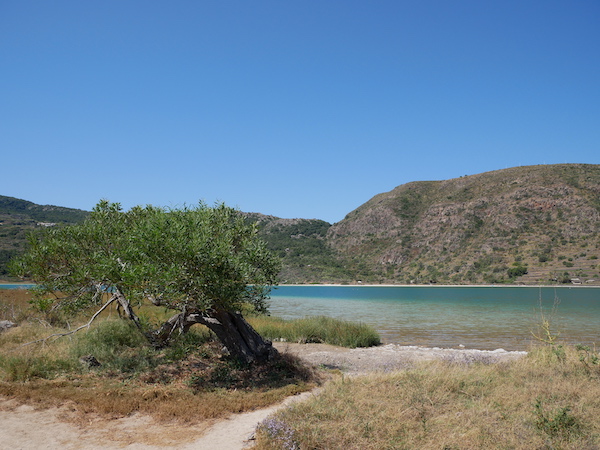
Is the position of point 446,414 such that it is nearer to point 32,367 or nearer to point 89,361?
point 89,361

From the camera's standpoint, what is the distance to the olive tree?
10.1 meters

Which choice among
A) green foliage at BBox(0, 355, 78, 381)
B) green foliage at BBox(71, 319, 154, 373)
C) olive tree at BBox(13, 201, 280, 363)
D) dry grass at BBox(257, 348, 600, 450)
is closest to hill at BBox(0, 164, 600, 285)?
green foliage at BBox(71, 319, 154, 373)

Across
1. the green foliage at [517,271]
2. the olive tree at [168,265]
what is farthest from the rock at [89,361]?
the green foliage at [517,271]

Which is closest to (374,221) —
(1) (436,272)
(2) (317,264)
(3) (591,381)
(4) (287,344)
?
(2) (317,264)

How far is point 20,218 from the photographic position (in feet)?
374

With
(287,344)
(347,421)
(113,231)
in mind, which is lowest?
(287,344)

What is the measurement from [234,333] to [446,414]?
22.5ft

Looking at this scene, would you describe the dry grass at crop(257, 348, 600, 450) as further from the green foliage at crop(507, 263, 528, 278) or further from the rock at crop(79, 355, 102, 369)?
the green foliage at crop(507, 263, 528, 278)

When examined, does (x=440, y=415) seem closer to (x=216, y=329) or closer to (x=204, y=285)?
(x=204, y=285)

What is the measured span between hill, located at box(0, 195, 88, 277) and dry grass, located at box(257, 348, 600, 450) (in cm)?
7290

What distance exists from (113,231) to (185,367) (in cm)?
452

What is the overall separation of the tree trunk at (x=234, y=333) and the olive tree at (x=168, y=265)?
30 mm

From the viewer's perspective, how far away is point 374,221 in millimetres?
129875

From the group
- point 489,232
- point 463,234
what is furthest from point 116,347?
point 463,234
